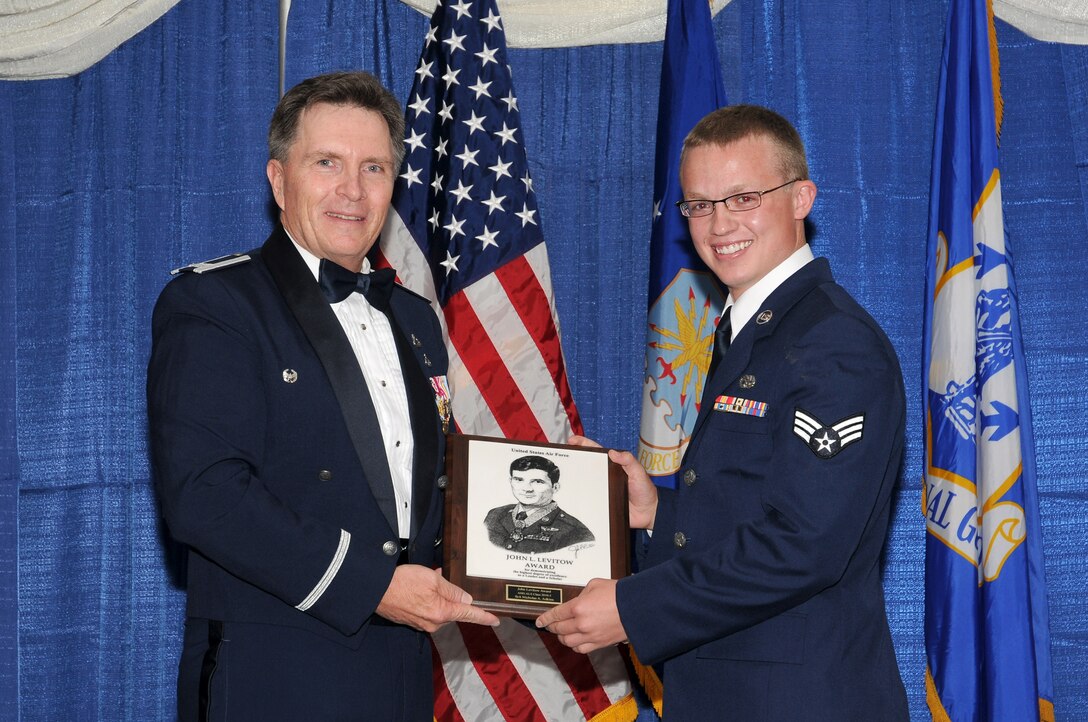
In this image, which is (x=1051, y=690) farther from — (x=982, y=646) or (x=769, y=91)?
(x=769, y=91)

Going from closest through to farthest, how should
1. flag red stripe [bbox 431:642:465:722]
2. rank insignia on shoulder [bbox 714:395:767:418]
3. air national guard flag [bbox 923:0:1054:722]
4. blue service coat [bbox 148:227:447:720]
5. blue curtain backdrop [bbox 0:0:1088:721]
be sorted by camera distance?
blue service coat [bbox 148:227:447:720]
rank insignia on shoulder [bbox 714:395:767:418]
air national guard flag [bbox 923:0:1054:722]
flag red stripe [bbox 431:642:465:722]
blue curtain backdrop [bbox 0:0:1088:721]

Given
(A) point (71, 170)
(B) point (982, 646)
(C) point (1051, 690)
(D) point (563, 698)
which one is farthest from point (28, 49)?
(C) point (1051, 690)

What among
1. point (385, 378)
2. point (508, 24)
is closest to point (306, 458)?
point (385, 378)

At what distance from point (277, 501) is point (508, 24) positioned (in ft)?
10.3

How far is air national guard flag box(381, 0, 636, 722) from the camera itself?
4.45 m

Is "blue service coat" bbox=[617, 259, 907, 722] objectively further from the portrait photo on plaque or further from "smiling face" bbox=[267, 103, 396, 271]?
"smiling face" bbox=[267, 103, 396, 271]

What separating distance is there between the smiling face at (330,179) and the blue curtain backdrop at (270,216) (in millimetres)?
2181

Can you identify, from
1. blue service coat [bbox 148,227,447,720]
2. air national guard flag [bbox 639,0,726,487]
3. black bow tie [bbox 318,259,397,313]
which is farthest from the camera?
air national guard flag [bbox 639,0,726,487]

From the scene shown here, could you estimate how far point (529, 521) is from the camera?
3006 mm

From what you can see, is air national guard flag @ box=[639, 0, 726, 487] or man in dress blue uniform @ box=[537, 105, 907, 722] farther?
air national guard flag @ box=[639, 0, 726, 487]

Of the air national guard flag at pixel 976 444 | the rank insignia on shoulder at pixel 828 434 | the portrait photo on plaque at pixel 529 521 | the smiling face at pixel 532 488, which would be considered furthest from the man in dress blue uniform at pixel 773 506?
the air national guard flag at pixel 976 444

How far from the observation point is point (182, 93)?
5.14m

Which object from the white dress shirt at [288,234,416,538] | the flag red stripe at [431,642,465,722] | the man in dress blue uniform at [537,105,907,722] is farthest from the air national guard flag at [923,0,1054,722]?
the white dress shirt at [288,234,416,538]

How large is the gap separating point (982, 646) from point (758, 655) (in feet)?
6.69
